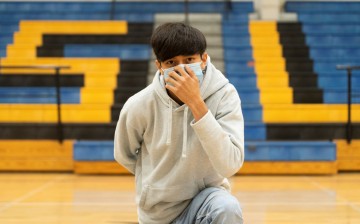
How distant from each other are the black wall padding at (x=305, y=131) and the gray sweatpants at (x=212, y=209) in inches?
130

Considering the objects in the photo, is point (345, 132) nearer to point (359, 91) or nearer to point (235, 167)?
point (359, 91)

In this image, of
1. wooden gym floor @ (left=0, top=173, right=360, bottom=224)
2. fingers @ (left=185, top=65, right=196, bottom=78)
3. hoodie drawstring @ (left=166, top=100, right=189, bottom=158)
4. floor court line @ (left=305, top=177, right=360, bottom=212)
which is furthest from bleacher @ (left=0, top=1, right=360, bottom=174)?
fingers @ (left=185, top=65, right=196, bottom=78)

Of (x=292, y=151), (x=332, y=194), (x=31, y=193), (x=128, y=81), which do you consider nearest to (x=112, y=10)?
(x=128, y=81)

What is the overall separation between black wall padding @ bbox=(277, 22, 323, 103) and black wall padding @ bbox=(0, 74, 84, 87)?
196 cm

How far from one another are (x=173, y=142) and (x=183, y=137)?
3 centimetres

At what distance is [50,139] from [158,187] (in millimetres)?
3340

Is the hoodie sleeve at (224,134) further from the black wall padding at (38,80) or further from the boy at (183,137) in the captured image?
the black wall padding at (38,80)

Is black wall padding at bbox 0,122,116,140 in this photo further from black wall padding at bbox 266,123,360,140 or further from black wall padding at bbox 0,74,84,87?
black wall padding at bbox 266,123,360,140

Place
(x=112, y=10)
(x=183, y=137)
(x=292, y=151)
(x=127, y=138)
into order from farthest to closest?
(x=112, y=10) < (x=292, y=151) < (x=127, y=138) < (x=183, y=137)

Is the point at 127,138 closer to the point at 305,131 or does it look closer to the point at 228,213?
the point at 228,213

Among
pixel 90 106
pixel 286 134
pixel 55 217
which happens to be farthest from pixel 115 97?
pixel 55 217

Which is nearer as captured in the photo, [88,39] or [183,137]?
[183,137]

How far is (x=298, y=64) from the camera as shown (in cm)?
621

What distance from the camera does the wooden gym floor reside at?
10.1ft
